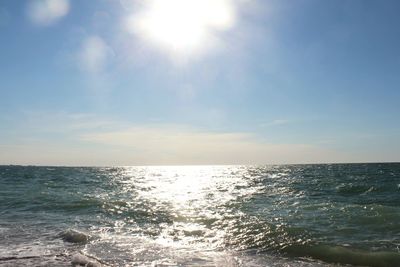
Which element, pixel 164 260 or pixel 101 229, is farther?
pixel 101 229

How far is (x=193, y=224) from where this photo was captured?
16.7m

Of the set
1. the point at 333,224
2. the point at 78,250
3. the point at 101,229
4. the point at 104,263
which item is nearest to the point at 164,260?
the point at 104,263

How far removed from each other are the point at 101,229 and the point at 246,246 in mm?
5988

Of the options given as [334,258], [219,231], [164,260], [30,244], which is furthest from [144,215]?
[334,258]

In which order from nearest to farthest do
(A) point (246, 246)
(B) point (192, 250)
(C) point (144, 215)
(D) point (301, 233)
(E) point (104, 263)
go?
(E) point (104, 263)
(B) point (192, 250)
(A) point (246, 246)
(D) point (301, 233)
(C) point (144, 215)

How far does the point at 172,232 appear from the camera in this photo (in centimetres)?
1502

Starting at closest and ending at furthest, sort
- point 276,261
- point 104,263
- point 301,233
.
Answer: point 104,263, point 276,261, point 301,233

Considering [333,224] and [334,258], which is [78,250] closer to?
[334,258]

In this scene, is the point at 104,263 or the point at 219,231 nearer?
the point at 104,263

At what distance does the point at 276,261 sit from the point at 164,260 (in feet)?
9.91

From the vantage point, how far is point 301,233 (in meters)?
14.2

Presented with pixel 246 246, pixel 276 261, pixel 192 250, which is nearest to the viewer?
pixel 276 261

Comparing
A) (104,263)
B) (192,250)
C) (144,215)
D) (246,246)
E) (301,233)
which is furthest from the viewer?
(144,215)

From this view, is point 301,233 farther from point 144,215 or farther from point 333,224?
point 144,215
